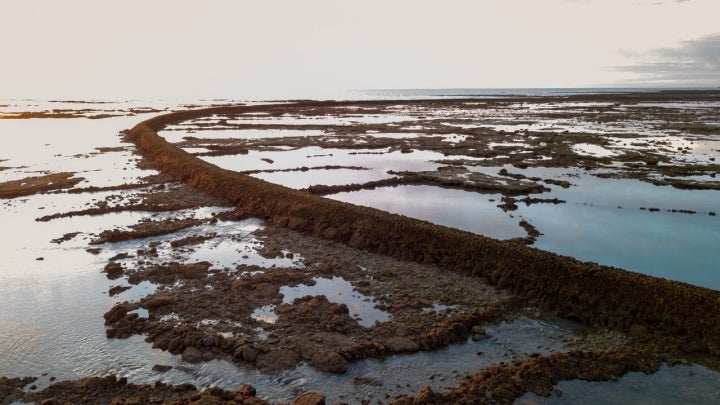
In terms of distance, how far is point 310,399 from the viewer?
5.86 metres

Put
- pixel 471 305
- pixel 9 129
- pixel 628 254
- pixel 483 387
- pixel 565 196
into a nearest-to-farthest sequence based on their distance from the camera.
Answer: pixel 483 387 < pixel 471 305 < pixel 628 254 < pixel 565 196 < pixel 9 129

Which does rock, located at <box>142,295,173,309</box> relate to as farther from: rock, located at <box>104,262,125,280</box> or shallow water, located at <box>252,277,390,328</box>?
rock, located at <box>104,262,125,280</box>

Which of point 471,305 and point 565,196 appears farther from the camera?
point 565,196

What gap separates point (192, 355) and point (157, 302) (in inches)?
77.7

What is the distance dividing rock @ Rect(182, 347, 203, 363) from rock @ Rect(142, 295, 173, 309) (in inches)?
68.6

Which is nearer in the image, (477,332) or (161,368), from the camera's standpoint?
(161,368)

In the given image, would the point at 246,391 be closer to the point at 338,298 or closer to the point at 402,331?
the point at 402,331

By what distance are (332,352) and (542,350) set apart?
10.5ft

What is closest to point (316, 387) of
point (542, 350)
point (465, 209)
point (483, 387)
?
point (483, 387)

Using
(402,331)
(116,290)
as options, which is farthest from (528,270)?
(116,290)

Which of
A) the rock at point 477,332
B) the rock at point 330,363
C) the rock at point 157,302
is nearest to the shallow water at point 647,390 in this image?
the rock at point 477,332

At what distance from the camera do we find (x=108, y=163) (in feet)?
82.2

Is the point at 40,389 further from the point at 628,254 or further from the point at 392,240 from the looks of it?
the point at 628,254

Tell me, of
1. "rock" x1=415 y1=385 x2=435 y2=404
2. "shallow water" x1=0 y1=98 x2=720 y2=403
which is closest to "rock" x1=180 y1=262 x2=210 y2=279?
"shallow water" x1=0 y1=98 x2=720 y2=403
